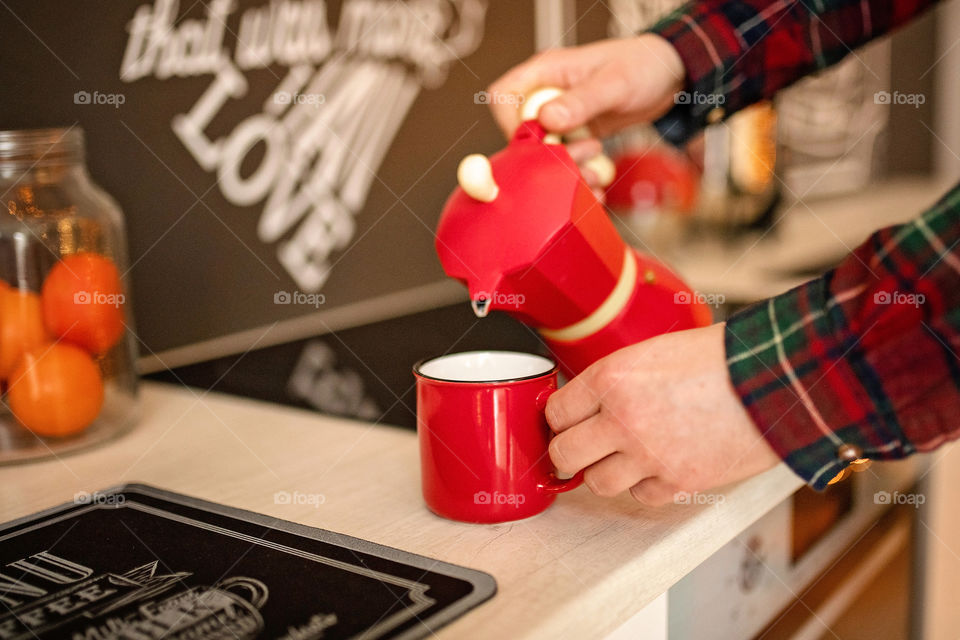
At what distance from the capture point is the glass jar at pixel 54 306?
2.53ft

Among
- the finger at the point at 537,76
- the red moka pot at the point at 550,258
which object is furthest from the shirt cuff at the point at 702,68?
the red moka pot at the point at 550,258

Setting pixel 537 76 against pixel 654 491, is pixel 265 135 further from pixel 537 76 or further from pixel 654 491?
pixel 654 491

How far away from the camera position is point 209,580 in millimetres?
529

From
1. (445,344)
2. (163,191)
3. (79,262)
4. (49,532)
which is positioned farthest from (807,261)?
(49,532)

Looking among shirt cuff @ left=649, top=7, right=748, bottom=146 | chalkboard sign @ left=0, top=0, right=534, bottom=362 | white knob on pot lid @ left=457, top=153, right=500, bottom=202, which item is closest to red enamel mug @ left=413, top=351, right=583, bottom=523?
white knob on pot lid @ left=457, top=153, right=500, bottom=202

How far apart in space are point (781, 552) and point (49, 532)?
0.65 meters

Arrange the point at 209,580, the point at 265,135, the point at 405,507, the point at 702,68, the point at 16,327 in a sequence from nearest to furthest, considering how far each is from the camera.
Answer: the point at 209,580 < the point at 405,507 < the point at 16,327 < the point at 702,68 < the point at 265,135

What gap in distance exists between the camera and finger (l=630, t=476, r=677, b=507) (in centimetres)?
59

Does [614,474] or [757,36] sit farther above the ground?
[757,36]

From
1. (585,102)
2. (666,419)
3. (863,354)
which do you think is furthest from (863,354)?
(585,102)

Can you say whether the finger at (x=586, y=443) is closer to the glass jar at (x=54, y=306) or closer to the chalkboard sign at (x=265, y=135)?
the glass jar at (x=54, y=306)

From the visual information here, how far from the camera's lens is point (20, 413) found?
2.53 ft

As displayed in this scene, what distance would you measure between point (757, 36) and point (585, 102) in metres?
0.26

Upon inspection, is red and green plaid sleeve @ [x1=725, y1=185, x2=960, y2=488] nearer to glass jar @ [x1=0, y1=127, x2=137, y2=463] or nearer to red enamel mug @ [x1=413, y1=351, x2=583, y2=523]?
red enamel mug @ [x1=413, y1=351, x2=583, y2=523]
